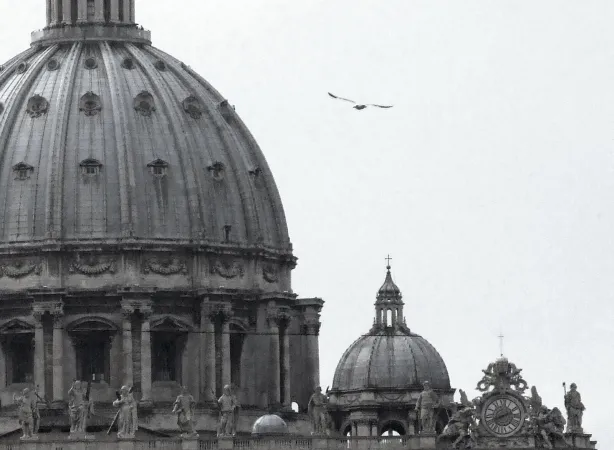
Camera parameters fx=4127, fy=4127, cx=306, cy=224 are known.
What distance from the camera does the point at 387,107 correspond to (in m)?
178

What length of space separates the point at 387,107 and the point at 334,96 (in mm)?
2498

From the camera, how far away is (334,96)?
17750 centimetres
